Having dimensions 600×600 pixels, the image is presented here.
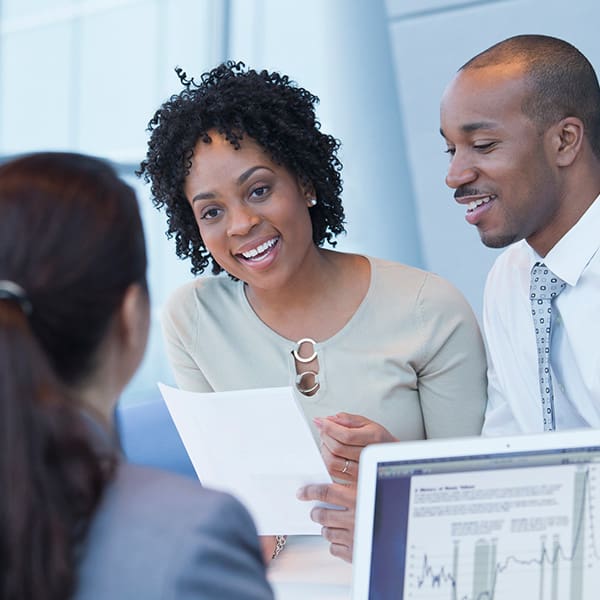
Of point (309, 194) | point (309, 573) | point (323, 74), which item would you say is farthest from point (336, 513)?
point (323, 74)

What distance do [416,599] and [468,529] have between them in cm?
9

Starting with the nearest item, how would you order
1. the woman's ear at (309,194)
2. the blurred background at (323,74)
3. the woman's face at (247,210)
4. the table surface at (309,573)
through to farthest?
the table surface at (309,573) → the woman's face at (247,210) → the woman's ear at (309,194) → the blurred background at (323,74)

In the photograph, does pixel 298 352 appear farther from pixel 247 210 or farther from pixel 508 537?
pixel 508 537

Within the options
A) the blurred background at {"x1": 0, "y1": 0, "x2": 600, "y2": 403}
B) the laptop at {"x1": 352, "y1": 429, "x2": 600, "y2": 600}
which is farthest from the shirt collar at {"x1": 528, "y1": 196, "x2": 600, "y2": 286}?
the blurred background at {"x1": 0, "y1": 0, "x2": 600, "y2": 403}

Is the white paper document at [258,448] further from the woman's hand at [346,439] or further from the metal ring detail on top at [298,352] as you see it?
the metal ring detail on top at [298,352]

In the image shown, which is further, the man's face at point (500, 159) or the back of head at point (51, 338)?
the man's face at point (500, 159)

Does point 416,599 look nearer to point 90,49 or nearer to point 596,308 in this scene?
point 596,308

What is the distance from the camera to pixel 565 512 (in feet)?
3.44

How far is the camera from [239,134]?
1.82 m

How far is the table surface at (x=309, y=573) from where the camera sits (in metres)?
1.39

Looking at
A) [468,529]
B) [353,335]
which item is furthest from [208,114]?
[468,529]

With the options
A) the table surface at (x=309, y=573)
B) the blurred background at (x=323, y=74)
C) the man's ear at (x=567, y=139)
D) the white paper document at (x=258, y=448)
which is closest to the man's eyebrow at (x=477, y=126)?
the man's ear at (x=567, y=139)

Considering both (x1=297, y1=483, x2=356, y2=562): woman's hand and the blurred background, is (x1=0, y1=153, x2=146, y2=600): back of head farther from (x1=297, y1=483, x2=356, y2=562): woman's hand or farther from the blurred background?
the blurred background

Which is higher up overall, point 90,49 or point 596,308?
point 90,49
